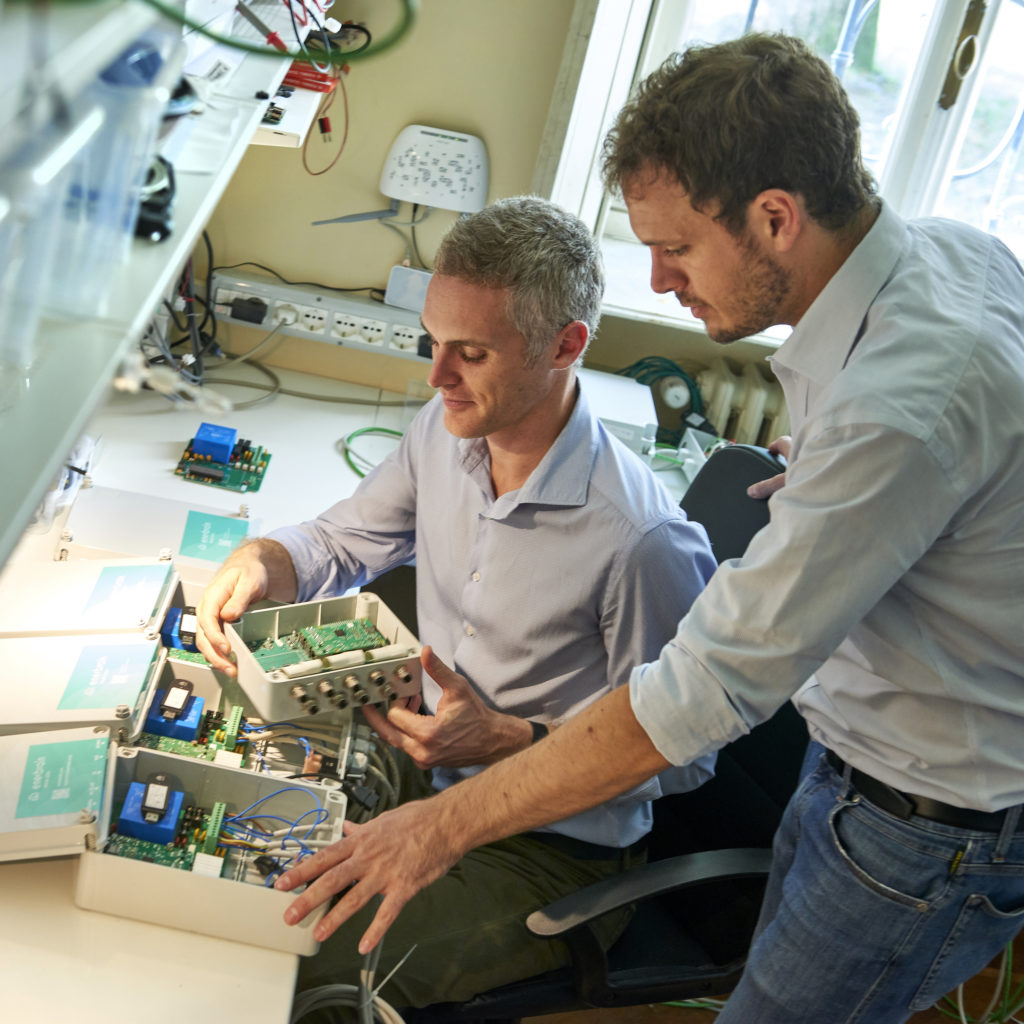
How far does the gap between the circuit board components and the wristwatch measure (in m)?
0.93

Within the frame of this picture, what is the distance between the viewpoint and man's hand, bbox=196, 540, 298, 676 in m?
1.39

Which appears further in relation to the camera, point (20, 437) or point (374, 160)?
point (374, 160)

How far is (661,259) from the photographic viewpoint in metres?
1.25

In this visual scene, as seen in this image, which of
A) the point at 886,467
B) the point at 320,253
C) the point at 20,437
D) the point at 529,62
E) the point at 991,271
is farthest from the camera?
the point at 320,253

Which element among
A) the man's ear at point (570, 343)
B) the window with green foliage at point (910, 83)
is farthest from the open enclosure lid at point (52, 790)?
the window with green foliage at point (910, 83)

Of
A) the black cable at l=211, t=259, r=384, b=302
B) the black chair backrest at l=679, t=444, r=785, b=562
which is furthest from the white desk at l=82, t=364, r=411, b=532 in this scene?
the black chair backrest at l=679, t=444, r=785, b=562

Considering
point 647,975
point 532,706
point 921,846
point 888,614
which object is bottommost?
point 647,975

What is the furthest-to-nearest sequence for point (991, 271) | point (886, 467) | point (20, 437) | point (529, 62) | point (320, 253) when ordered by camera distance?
point (320, 253) < point (529, 62) < point (991, 271) < point (886, 467) < point (20, 437)

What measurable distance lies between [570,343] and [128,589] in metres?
0.74

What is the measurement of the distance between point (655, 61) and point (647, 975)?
7.75 ft

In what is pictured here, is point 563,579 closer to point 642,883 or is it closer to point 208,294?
point 642,883

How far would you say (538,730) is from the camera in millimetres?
1515

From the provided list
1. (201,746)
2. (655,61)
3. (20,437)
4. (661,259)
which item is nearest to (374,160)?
(655,61)

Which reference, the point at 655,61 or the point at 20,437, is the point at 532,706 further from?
the point at 655,61
